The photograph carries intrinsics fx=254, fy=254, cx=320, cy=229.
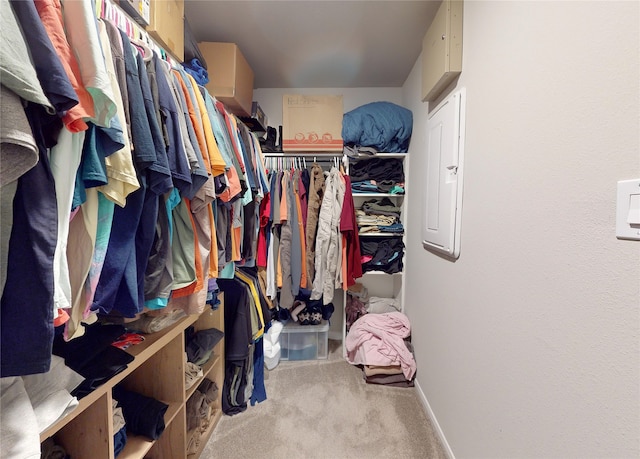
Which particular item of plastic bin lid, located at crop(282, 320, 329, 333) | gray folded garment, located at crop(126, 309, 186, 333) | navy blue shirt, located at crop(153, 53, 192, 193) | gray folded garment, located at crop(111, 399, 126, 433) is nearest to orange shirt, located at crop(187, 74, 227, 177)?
navy blue shirt, located at crop(153, 53, 192, 193)

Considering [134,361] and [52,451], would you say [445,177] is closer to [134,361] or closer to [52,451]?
[134,361]

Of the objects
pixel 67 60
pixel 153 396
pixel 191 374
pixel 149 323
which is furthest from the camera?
pixel 191 374

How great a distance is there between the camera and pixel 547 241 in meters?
0.74

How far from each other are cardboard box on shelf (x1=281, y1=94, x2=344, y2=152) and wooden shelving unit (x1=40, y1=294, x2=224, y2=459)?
53.5 inches

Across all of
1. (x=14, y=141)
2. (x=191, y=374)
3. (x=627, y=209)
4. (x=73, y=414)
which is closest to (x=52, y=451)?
(x=73, y=414)

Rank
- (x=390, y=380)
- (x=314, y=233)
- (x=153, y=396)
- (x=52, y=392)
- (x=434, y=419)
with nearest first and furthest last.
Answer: (x=52, y=392)
(x=153, y=396)
(x=434, y=419)
(x=390, y=380)
(x=314, y=233)

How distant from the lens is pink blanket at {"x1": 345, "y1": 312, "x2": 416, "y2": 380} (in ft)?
6.06

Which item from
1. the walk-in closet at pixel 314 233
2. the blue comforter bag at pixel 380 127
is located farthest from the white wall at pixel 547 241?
the blue comforter bag at pixel 380 127

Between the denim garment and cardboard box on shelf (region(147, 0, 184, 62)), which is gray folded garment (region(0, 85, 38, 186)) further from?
cardboard box on shelf (region(147, 0, 184, 62))

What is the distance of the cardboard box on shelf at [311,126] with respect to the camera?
2.13 meters

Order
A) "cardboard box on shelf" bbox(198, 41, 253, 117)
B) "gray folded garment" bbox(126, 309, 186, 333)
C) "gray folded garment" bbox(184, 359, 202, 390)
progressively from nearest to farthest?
"gray folded garment" bbox(126, 309, 186, 333) → "gray folded garment" bbox(184, 359, 202, 390) → "cardboard box on shelf" bbox(198, 41, 253, 117)

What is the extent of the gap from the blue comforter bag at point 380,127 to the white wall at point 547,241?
2.71ft

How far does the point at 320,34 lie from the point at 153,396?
2249mm

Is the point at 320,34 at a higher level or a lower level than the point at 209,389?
higher
